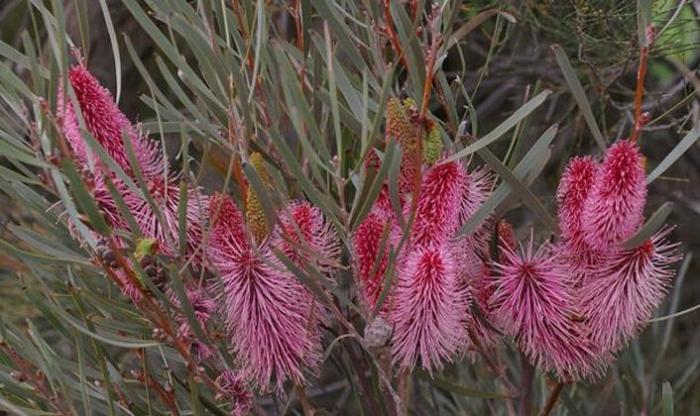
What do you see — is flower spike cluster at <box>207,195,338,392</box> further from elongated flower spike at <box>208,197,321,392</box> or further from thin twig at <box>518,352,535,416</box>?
thin twig at <box>518,352,535,416</box>

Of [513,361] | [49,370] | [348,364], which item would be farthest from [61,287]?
[513,361]

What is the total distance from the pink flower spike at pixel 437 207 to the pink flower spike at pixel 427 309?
0.01 meters

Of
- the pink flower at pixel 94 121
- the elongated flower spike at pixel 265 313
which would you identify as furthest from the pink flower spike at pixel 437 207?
the pink flower at pixel 94 121

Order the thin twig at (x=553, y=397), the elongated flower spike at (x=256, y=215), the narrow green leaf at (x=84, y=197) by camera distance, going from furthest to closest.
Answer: the thin twig at (x=553, y=397) → the elongated flower spike at (x=256, y=215) → the narrow green leaf at (x=84, y=197)

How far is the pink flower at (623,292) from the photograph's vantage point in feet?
2.65

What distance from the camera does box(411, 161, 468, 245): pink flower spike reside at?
31.4 inches

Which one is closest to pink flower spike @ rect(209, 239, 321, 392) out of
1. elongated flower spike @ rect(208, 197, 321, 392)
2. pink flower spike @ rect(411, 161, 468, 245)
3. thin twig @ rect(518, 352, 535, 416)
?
elongated flower spike @ rect(208, 197, 321, 392)

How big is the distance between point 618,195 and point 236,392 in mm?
326

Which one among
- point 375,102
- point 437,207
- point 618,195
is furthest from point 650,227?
point 375,102

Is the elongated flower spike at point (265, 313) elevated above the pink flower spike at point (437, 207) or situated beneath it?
situated beneath

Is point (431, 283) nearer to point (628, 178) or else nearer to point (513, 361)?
point (628, 178)

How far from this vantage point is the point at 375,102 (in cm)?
93

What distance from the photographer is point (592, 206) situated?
2.58 feet

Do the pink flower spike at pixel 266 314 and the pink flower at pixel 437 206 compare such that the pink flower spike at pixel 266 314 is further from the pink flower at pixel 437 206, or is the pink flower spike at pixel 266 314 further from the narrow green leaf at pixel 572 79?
the narrow green leaf at pixel 572 79
